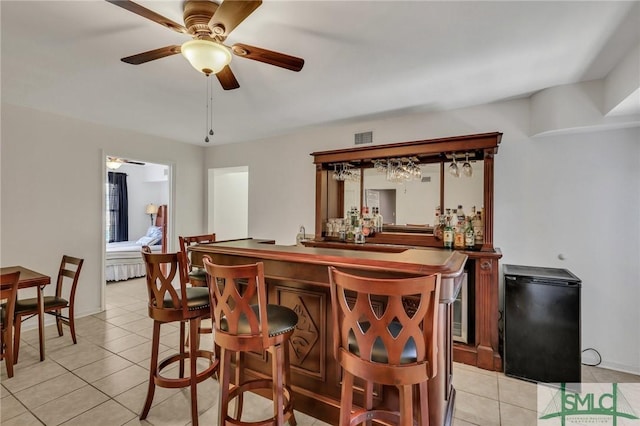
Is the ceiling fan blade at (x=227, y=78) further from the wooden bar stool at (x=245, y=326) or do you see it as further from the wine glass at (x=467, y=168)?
the wine glass at (x=467, y=168)

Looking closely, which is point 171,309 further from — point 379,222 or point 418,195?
point 418,195

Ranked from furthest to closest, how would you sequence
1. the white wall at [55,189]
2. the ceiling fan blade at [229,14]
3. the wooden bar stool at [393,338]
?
the white wall at [55,189] → the ceiling fan blade at [229,14] → the wooden bar stool at [393,338]

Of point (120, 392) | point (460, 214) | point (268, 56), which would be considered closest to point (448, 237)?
point (460, 214)

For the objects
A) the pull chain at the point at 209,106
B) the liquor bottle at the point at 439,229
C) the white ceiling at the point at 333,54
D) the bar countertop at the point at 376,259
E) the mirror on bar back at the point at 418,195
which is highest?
the pull chain at the point at 209,106

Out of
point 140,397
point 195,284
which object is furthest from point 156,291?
point 195,284

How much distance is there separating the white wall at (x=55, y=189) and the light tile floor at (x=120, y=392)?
0.98 meters

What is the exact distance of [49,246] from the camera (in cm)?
368

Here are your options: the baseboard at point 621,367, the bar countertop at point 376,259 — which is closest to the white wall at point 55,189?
the bar countertop at point 376,259

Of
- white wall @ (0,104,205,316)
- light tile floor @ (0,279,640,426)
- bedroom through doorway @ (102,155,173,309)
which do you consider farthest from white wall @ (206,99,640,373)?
bedroom through doorway @ (102,155,173,309)

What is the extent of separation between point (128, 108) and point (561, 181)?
4.70 metres

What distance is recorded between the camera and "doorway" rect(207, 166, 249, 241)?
5578 millimetres

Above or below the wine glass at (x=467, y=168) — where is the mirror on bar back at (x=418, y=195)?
below

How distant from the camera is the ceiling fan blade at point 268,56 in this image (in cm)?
172

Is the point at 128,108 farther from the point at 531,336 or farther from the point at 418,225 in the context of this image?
the point at 531,336
